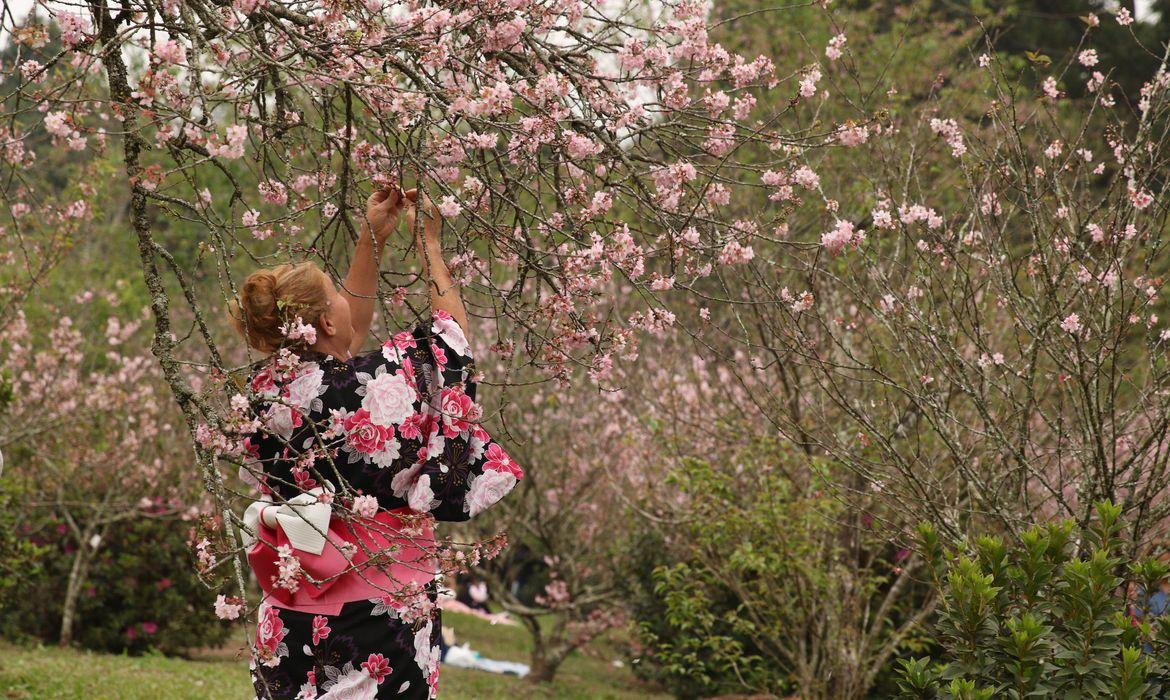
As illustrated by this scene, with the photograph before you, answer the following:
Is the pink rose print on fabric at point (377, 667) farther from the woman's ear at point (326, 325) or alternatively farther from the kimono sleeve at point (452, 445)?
the woman's ear at point (326, 325)

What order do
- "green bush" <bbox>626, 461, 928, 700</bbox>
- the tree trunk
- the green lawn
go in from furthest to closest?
the tree trunk
the green lawn
"green bush" <bbox>626, 461, 928, 700</bbox>

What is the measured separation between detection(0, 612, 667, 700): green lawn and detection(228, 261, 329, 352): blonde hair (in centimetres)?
154

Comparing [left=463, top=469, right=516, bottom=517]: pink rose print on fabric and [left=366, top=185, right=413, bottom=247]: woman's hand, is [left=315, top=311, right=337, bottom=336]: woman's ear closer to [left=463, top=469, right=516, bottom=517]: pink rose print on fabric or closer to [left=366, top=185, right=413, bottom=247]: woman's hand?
[left=366, top=185, right=413, bottom=247]: woman's hand

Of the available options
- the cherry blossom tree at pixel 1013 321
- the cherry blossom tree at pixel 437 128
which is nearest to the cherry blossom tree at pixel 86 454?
the cherry blossom tree at pixel 437 128

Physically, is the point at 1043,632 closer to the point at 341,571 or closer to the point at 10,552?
the point at 341,571

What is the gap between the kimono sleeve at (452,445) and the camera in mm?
2596

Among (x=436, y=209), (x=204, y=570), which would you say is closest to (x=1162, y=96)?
(x=436, y=209)

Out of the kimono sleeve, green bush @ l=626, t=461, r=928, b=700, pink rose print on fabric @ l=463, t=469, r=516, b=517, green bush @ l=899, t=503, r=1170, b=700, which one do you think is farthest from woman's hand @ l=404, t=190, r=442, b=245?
green bush @ l=626, t=461, r=928, b=700

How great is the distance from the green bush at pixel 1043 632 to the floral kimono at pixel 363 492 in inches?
45.0

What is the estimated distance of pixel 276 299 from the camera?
2.55 m

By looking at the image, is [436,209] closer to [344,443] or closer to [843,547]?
[344,443]

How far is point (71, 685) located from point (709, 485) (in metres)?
3.95

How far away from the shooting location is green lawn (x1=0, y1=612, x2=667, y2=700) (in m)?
6.51

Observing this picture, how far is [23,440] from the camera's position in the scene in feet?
28.8
